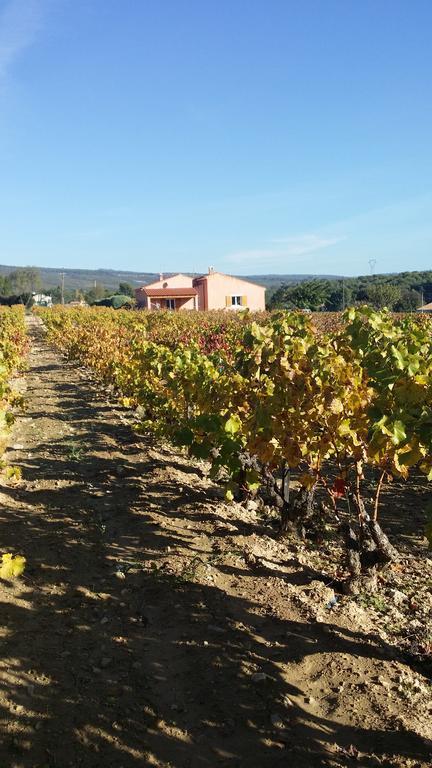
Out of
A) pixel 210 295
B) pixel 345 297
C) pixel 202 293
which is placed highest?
pixel 345 297

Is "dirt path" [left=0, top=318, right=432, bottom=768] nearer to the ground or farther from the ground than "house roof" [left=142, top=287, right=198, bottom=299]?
nearer to the ground

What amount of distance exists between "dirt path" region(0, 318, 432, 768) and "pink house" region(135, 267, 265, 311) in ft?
172

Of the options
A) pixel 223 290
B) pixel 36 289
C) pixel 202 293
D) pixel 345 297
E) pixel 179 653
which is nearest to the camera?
pixel 179 653

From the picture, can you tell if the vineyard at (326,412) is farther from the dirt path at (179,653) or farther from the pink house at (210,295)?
the pink house at (210,295)

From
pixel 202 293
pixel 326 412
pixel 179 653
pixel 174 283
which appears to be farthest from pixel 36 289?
pixel 179 653

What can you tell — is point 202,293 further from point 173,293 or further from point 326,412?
point 326,412

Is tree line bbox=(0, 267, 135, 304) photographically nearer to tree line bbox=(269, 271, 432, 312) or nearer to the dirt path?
tree line bbox=(269, 271, 432, 312)

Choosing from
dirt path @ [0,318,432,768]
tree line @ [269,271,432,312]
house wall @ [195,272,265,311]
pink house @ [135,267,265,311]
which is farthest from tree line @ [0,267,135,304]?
dirt path @ [0,318,432,768]

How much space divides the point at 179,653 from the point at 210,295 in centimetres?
5523

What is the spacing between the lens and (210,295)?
5797cm

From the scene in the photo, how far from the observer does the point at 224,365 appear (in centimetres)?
601

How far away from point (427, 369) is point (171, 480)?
11.7ft

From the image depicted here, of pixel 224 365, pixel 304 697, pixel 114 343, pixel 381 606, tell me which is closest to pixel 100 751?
pixel 304 697

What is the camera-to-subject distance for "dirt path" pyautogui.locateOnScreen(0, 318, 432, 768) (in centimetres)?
290
